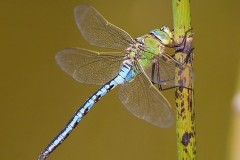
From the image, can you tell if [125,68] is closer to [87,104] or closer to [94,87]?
[87,104]

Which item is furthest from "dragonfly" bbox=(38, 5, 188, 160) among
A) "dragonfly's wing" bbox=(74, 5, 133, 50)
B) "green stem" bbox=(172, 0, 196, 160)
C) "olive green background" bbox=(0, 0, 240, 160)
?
"olive green background" bbox=(0, 0, 240, 160)

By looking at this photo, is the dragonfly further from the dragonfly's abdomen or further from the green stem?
the green stem

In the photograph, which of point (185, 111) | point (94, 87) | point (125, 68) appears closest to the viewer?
point (185, 111)

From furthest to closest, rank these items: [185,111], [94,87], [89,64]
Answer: [94,87] < [89,64] < [185,111]

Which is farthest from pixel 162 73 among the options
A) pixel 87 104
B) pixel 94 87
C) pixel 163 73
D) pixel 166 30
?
pixel 94 87

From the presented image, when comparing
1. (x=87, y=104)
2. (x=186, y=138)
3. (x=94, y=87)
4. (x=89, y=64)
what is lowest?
(x=186, y=138)

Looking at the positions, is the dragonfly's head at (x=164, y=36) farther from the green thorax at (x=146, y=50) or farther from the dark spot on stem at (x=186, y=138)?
the dark spot on stem at (x=186, y=138)

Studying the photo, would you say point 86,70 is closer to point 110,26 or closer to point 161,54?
point 110,26
